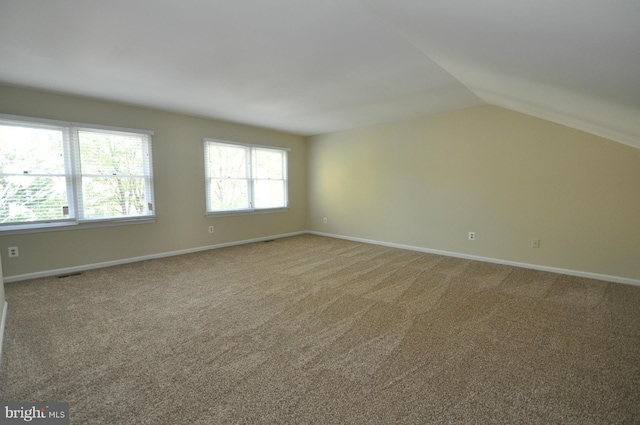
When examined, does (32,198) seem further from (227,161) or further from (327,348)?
(327,348)

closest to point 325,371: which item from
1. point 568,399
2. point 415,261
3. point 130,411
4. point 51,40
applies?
point 130,411

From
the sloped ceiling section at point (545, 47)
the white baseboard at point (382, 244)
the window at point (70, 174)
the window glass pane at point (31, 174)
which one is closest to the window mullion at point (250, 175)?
the white baseboard at point (382, 244)

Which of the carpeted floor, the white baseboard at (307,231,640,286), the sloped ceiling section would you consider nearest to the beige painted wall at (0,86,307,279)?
the carpeted floor

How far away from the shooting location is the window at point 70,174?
11.4 ft

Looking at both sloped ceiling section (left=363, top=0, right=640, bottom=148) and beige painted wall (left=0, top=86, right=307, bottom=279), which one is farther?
beige painted wall (left=0, top=86, right=307, bottom=279)

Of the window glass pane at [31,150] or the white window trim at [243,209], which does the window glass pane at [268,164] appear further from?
the window glass pane at [31,150]

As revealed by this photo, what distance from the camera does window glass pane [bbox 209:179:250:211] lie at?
5414 mm

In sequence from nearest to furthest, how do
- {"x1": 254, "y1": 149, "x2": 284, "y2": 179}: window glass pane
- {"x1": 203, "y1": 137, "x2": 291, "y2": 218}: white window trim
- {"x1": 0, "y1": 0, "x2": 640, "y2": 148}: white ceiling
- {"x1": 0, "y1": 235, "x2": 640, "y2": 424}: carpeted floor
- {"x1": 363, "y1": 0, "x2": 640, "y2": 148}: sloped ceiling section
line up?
{"x1": 363, "y1": 0, "x2": 640, "y2": 148}: sloped ceiling section
{"x1": 0, "y1": 0, "x2": 640, "y2": 148}: white ceiling
{"x1": 0, "y1": 235, "x2": 640, "y2": 424}: carpeted floor
{"x1": 203, "y1": 137, "x2": 291, "y2": 218}: white window trim
{"x1": 254, "y1": 149, "x2": 284, "y2": 179}: window glass pane

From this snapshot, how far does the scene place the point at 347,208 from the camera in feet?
20.6

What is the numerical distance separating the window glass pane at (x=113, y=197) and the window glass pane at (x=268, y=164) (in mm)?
2246

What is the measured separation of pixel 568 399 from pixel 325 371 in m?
1.42

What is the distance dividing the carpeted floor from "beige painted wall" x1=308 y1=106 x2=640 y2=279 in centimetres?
63

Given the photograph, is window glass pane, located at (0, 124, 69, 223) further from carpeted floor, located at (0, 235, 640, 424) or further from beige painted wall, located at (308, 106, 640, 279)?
beige painted wall, located at (308, 106, 640, 279)

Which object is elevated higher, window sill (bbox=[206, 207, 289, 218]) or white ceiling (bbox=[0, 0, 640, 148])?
white ceiling (bbox=[0, 0, 640, 148])
